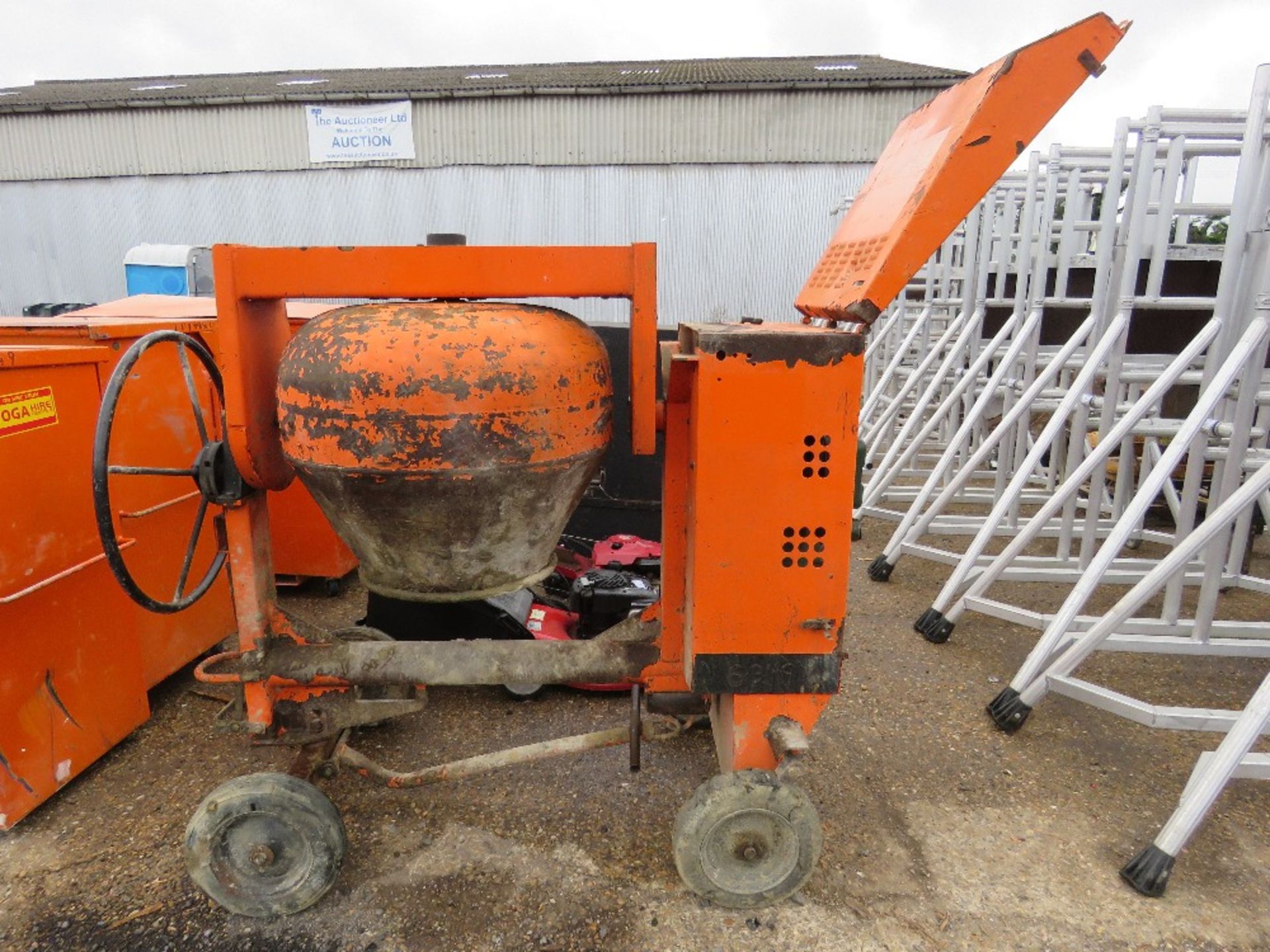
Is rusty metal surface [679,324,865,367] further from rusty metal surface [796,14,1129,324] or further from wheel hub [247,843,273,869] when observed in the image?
wheel hub [247,843,273,869]

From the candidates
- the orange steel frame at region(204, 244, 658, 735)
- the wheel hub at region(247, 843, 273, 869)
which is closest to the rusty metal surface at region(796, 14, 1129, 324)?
the orange steel frame at region(204, 244, 658, 735)

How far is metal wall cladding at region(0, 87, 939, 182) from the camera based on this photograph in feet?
45.9

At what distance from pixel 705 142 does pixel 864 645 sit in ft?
40.6

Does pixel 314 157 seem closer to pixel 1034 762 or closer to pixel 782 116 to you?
pixel 782 116

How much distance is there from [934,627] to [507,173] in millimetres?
13132

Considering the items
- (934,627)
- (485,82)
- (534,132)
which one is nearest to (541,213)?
(534,132)

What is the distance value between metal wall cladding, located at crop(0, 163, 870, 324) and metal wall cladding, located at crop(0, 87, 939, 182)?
0.25 meters

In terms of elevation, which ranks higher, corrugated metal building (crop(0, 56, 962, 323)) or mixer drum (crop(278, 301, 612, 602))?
corrugated metal building (crop(0, 56, 962, 323))

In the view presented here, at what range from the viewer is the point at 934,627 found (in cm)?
424

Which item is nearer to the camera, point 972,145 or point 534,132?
point 972,145

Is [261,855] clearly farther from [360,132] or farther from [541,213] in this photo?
[360,132]

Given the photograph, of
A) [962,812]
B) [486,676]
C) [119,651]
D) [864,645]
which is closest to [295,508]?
[119,651]

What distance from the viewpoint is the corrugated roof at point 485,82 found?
13992 millimetres

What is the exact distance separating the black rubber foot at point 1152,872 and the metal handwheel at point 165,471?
10.1 feet
